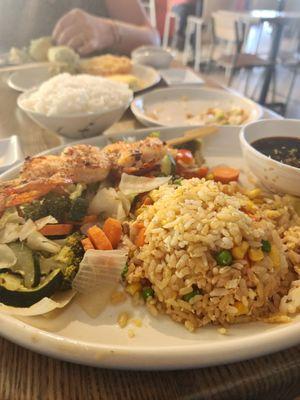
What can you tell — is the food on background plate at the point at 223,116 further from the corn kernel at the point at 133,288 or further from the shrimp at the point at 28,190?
the corn kernel at the point at 133,288

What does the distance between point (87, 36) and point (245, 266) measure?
3.20 m

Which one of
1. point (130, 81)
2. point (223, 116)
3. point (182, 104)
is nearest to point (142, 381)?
point (223, 116)

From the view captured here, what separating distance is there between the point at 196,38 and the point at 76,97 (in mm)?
9323

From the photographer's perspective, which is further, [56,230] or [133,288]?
[56,230]

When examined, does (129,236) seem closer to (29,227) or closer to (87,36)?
(29,227)

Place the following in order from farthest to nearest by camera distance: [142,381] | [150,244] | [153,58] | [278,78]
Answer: [278,78], [153,58], [150,244], [142,381]

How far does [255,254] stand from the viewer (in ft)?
3.26

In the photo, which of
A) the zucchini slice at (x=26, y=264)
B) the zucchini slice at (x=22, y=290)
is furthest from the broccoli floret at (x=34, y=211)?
the zucchini slice at (x=22, y=290)

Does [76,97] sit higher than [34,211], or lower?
higher

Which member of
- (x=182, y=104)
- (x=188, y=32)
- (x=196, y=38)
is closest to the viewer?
(x=182, y=104)

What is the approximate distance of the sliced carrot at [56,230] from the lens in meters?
1.14

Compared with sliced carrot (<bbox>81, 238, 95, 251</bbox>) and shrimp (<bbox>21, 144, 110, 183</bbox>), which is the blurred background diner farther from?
sliced carrot (<bbox>81, 238, 95, 251</bbox>)

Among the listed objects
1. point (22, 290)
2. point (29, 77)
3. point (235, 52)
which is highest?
point (22, 290)

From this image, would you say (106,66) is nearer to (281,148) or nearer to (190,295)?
(281,148)
